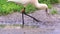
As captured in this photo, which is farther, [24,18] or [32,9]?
[32,9]

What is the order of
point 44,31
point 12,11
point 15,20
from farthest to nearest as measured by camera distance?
1. point 12,11
2. point 15,20
3. point 44,31

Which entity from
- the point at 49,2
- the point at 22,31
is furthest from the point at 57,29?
the point at 49,2

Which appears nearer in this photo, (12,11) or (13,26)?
(13,26)

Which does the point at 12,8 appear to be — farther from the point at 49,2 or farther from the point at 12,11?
the point at 49,2

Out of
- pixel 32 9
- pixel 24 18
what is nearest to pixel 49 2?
pixel 32 9

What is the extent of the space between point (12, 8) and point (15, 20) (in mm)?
1266

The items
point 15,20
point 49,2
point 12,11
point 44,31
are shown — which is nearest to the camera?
point 44,31

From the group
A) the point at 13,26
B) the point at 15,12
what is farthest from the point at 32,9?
the point at 13,26

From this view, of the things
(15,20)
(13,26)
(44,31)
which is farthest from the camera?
(15,20)

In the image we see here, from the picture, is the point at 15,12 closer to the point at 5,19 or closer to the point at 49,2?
the point at 5,19

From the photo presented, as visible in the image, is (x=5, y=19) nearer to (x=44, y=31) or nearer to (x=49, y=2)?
(x=44, y=31)

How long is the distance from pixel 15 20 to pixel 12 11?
1.07m

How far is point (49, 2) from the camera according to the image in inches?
424

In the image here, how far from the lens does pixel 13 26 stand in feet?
24.9
